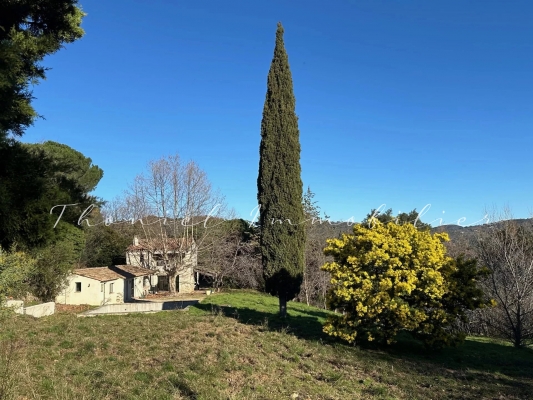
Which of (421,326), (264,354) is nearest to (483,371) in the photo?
(421,326)

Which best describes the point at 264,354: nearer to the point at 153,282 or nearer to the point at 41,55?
the point at 41,55

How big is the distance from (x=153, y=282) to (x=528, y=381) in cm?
3156

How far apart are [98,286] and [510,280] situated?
23.5 m

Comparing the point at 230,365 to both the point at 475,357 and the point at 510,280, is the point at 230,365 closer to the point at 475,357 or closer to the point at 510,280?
the point at 475,357

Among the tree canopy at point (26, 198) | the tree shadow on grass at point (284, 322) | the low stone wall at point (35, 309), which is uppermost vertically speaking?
the tree canopy at point (26, 198)

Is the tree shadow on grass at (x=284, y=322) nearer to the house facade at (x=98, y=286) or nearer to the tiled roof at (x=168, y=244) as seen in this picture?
the house facade at (x=98, y=286)

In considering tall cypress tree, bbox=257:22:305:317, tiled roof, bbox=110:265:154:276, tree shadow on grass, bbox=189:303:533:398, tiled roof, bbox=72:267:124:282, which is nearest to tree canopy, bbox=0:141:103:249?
tree shadow on grass, bbox=189:303:533:398

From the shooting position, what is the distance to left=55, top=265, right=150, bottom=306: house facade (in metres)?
24.8

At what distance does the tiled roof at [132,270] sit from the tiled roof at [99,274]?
864 mm

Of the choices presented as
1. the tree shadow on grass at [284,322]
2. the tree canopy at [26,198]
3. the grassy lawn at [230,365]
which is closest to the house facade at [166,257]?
the tree shadow on grass at [284,322]

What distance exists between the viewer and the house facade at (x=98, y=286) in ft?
81.4

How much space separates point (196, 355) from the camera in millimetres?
8352

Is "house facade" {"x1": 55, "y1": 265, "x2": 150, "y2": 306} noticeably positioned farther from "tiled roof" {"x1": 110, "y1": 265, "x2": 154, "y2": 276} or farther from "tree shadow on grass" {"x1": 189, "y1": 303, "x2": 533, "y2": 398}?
"tree shadow on grass" {"x1": 189, "y1": 303, "x2": 533, "y2": 398}

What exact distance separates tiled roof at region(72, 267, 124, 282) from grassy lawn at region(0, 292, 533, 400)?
43.1 ft
